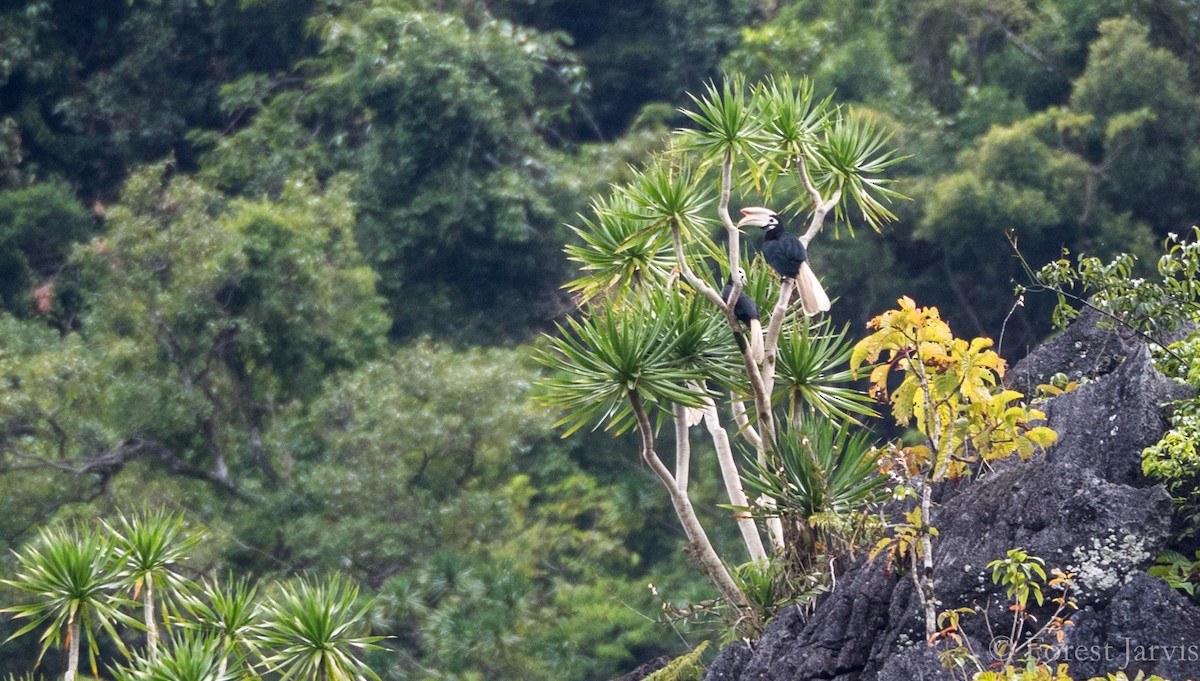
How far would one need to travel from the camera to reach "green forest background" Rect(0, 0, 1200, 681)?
1382 cm

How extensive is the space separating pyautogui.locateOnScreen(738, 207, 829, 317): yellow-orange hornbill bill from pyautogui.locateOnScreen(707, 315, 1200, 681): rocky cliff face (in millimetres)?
964

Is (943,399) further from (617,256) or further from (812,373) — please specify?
(617,256)

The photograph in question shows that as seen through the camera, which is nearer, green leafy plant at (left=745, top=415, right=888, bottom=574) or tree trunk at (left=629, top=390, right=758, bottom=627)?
green leafy plant at (left=745, top=415, right=888, bottom=574)

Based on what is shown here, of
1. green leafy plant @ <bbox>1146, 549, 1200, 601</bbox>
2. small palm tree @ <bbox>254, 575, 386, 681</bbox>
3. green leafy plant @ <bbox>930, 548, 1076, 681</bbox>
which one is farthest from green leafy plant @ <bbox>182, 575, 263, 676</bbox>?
green leafy plant @ <bbox>1146, 549, 1200, 601</bbox>

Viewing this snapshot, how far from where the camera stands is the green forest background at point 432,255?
13820mm

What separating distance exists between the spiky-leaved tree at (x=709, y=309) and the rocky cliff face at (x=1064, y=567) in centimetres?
66

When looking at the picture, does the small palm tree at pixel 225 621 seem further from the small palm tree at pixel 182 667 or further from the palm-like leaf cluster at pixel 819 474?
the palm-like leaf cluster at pixel 819 474

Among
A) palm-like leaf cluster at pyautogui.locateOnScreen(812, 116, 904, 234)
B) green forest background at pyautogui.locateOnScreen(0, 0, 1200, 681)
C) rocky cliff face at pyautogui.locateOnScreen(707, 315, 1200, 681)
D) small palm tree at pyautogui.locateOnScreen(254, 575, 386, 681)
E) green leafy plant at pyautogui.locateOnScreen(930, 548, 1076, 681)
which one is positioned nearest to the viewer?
green leafy plant at pyautogui.locateOnScreen(930, 548, 1076, 681)

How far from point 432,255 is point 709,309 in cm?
1181

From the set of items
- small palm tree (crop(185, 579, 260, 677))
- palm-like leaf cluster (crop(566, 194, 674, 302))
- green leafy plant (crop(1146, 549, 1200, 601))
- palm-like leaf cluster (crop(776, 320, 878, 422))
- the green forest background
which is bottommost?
the green forest background

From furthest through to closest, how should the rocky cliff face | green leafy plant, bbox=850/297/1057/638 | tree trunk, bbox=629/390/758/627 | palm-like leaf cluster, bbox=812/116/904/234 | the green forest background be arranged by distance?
1. the green forest background
2. palm-like leaf cluster, bbox=812/116/904/234
3. tree trunk, bbox=629/390/758/627
4. green leafy plant, bbox=850/297/1057/638
5. the rocky cliff face

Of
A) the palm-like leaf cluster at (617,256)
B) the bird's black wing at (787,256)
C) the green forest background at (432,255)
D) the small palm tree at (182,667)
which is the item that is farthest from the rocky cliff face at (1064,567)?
the green forest background at (432,255)

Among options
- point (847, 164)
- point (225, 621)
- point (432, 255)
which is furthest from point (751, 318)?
point (432, 255)

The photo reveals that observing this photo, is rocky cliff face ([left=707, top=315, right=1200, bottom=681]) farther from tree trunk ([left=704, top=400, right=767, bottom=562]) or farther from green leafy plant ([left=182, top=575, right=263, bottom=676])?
green leafy plant ([left=182, top=575, right=263, bottom=676])
